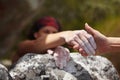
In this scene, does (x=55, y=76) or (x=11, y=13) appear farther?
(x=11, y=13)

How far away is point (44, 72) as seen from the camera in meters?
2.44

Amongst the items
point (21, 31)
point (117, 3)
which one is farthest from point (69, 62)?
point (21, 31)

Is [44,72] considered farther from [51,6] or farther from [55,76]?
[51,6]

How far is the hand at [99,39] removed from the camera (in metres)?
2.46

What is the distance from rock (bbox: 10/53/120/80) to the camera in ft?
7.94

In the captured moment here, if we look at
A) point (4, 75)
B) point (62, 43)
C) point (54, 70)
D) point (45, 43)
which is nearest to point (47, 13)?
point (45, 43)

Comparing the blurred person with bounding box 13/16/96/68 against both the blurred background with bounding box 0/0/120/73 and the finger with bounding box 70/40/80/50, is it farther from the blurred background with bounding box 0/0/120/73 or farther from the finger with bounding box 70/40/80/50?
the blurred background with bounding box 0/0/120/73

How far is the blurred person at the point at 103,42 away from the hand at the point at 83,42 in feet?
0.21

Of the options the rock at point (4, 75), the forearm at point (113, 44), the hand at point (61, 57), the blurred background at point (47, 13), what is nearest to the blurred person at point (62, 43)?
the hand at point (61, 57)

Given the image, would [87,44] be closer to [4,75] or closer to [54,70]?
[54,70]

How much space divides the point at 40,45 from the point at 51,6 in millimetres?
6092

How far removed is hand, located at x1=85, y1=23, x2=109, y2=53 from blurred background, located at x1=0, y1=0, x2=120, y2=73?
410 cm

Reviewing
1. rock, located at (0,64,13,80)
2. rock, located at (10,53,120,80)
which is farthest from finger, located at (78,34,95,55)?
rock, located at (0,64,13,80)

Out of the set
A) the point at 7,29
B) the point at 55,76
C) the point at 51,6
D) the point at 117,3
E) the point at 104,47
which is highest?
the point at 51,6
